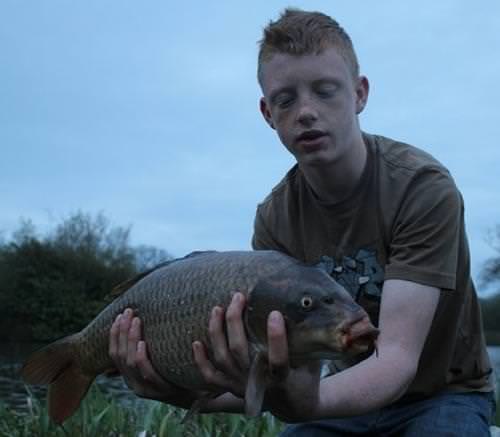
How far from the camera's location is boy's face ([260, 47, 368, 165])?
3203 mm

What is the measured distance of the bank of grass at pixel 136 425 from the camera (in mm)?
5340

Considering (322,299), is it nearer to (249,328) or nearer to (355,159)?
(249,328)

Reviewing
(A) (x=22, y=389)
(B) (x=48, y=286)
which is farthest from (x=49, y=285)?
(A) (x=22, y=389)

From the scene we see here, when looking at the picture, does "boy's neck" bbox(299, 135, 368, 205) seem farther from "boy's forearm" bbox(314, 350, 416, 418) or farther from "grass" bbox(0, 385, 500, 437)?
"grass" bbox(0, 385, 500, 437)

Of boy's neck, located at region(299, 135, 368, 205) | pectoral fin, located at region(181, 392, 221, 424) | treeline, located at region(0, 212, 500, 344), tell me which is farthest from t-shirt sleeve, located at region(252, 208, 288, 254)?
treeline, located at region(0, 212, 500, 344)

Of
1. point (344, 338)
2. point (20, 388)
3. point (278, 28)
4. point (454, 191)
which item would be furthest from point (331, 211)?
point (20, 388)

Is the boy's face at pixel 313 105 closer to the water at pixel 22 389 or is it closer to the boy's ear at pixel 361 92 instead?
the boy's ear at pixel 361 92

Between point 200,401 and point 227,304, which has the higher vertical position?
point 227,304

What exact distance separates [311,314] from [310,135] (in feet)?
3.52

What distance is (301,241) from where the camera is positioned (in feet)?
11.8

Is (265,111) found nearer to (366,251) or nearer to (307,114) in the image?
(307,114)

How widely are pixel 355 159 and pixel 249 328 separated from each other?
1.08 metres

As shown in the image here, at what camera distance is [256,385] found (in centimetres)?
243

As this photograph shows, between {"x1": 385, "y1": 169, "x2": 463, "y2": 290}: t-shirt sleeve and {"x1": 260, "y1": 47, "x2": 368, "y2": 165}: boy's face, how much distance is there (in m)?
0.33
